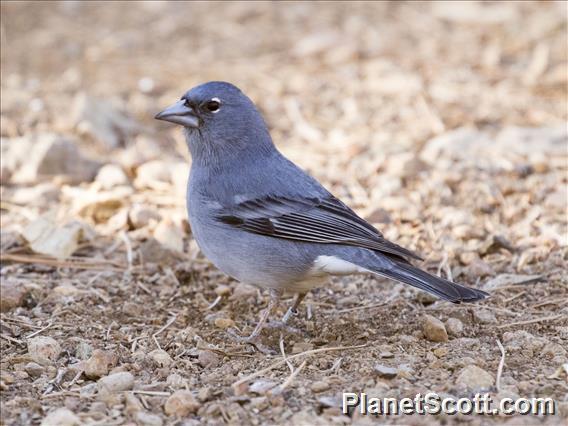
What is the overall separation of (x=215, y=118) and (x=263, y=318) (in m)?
1.30

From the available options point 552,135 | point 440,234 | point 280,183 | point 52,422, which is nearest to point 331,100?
point 552,135

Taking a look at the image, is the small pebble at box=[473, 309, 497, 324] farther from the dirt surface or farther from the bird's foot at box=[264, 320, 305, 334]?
the bird's foot at box=[264, 320, 305, 334]

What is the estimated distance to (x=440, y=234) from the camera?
6340mm

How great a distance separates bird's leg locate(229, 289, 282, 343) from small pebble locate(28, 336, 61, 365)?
1.03 metres

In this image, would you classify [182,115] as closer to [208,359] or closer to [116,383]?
[208,359]

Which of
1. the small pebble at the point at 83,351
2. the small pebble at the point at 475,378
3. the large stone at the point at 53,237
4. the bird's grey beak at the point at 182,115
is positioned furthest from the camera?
the large stone at the point at 53,237

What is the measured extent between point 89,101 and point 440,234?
141 inches

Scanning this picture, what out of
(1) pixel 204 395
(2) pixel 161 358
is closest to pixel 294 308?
(2) pixel 161 358

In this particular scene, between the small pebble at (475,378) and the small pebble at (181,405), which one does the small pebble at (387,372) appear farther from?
the small pebble at (181,405)

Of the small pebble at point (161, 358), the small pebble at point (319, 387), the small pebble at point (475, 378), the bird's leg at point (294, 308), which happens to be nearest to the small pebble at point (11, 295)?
the small pebble at point (161, 358)

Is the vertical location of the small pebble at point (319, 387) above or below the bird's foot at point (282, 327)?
above

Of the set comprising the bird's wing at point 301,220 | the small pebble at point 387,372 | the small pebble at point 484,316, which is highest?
the bird's wing at point 301,220

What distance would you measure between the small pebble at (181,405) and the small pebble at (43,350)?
3.05 ft

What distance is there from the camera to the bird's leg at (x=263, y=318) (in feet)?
16.8
